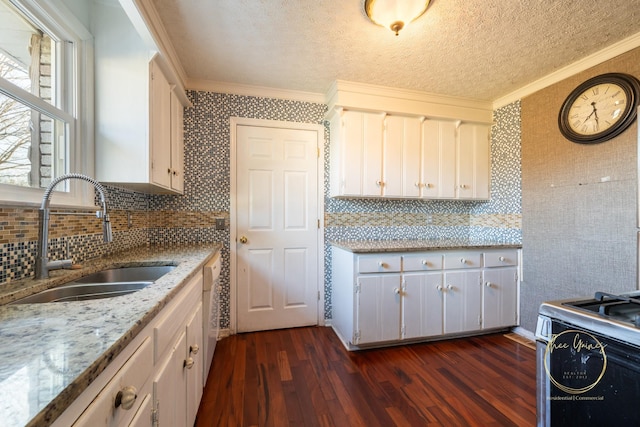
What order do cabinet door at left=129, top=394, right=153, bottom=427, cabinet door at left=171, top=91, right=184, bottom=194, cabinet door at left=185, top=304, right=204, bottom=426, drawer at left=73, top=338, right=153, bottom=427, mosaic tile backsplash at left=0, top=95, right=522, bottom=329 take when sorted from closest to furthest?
1. drawer at left=73, top=338, right=153, bottom=427
2. cabinet door at left=129, top=394, right=153, bottom=427
3. cabinet door at left=185, top=304, right=204, bottom=426
4. cabinet door at left=171, top=91, right=184, bottom=194
5. mosaic tile backsplash at left=0, top=95, right=522, bottom=329

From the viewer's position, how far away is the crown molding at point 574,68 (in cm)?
170

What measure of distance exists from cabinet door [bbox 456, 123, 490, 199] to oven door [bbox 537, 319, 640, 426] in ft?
6.47

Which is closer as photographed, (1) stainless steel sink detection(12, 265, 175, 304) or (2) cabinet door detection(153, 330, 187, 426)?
(2) cabinet door detection(153, 330, 187, 426)

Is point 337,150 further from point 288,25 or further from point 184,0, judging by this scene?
point 184,0

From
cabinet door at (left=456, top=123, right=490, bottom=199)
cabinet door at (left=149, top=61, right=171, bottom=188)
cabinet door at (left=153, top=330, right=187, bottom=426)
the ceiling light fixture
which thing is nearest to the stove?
cabinet door at (left=153, top=330, right=187, bottom=426)

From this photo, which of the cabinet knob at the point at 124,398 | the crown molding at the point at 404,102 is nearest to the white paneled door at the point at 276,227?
the crown molding at the point at 404,102

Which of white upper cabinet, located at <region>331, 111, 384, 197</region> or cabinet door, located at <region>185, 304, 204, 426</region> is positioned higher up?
white upper cabinet, located at <region>331, 111, 384, 197</region>

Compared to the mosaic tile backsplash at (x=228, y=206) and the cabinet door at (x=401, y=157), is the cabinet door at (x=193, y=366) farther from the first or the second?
the cabinet door at (x=401, y=157)

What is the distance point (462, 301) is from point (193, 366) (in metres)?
2.16

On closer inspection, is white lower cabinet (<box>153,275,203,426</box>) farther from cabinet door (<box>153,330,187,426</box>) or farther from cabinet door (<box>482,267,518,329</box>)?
cabinet door (<box>482,267,518,329</box>)

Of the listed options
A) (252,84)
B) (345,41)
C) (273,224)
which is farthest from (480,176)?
(252,84)

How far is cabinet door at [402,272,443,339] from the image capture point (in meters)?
2.13

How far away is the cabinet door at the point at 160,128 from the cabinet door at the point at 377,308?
5.43 feet

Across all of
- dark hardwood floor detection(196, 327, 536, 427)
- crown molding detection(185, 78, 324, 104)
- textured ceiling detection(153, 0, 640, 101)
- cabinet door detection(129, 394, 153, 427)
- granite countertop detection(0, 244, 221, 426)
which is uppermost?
textured ceiling detection(153, 0, 640, 101)
